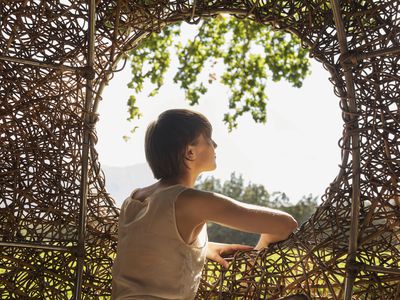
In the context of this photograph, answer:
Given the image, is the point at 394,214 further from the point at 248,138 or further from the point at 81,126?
the point at 248,138

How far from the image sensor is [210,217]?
1.32m

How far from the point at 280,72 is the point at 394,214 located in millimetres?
2604

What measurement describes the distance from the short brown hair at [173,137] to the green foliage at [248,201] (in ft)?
6.51

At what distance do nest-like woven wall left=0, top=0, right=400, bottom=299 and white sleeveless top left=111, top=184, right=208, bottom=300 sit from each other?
25cm

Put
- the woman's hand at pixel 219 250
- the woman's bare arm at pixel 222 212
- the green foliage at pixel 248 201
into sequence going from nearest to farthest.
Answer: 1. the woman's bare arm at pixel 222 212
2. the woman's hand at pixel 219 250
3. the green foliage at pixel 248 201

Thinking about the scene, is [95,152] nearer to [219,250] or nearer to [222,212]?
[219,250]

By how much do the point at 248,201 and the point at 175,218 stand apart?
2.57 meters

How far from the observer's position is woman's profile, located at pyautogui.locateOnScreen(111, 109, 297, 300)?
133cm

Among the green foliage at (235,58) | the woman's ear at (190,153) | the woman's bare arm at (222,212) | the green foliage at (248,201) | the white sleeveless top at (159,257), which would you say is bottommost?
the white sleeveless top at (159,257)

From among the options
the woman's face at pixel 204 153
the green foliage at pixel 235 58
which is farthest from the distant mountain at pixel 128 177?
the woman's face at pixel 204 153

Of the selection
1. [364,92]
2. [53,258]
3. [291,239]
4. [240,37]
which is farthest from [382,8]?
[240,37]

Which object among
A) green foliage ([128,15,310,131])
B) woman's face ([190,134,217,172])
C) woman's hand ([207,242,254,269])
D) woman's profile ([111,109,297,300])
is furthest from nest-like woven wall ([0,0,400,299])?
green foliage ([128,15,310,131])

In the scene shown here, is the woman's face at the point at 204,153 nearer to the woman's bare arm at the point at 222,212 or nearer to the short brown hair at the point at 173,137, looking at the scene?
the short brown hair at the point at 173,137

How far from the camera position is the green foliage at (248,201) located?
349cm
